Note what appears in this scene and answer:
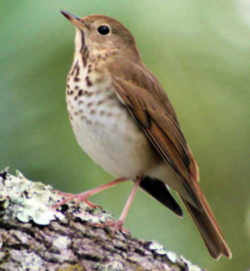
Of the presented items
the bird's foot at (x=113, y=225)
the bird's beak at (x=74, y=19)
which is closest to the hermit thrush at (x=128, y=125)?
the bird's beak at (x=74, y=19)

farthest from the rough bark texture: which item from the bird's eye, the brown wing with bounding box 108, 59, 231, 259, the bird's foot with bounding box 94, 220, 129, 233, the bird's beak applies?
the bird's eye

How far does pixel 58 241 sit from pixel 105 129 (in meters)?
1.05

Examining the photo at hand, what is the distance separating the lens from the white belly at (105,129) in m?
3.04

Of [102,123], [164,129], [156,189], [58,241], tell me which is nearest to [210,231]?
[156,189]

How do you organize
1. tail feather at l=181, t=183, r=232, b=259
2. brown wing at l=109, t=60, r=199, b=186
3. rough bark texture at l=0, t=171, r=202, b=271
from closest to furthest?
rough bark texture at l=0, t=171, r=202, b=271 < tail feather at l=181, t=183, r=232, b=259 < brown wing at l=109, t=60, r=199, b=186

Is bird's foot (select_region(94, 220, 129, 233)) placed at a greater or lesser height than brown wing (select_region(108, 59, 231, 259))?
lesser

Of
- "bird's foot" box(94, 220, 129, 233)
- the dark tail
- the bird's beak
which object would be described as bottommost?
"bird's foot" box(94, 220, 129, 233)

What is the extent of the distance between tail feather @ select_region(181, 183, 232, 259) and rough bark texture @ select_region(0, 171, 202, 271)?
2.50 feet

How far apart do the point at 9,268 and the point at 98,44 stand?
6.38 feet

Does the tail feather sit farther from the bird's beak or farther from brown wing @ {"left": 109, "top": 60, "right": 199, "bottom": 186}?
the bird's beak

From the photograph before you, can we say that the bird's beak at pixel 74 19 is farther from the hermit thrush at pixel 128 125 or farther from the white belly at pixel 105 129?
the white belly at pixel 105 129

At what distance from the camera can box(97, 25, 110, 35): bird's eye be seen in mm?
3547

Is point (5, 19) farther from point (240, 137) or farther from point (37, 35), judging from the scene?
point (240, 137)

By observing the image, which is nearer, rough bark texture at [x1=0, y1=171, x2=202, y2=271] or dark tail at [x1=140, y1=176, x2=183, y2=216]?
rough bark texture at [x1=0, y1=171, x2=202, y2=271]
